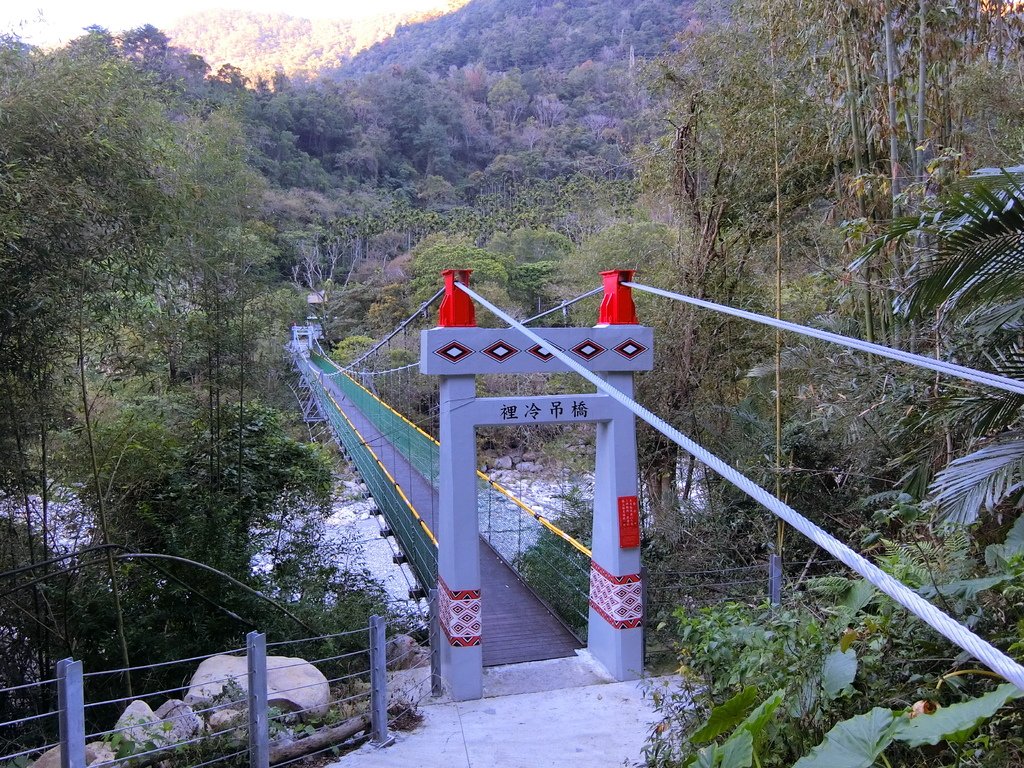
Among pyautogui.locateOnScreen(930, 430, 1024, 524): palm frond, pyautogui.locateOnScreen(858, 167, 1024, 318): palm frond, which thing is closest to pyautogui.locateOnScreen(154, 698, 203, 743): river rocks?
pyautogui.locateOnScreen(930, 430, 1024, 524): palm frond

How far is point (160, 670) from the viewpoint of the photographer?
3.90m

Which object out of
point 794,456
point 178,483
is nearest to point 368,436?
point 178,483

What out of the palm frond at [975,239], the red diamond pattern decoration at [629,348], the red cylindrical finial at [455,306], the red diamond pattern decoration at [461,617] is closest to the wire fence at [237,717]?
the red diamond pattern decoration at [461,617]

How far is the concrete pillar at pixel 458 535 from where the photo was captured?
9.87ft

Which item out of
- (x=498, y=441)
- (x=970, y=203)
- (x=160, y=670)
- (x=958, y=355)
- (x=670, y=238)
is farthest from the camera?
(x=498, y=441)

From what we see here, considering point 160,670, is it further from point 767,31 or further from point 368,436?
point 767,31

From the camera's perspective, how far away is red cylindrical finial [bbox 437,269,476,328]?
3.13 m

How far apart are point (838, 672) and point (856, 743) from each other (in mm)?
274

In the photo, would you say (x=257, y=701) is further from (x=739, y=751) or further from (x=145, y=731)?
(x=739, y=751)

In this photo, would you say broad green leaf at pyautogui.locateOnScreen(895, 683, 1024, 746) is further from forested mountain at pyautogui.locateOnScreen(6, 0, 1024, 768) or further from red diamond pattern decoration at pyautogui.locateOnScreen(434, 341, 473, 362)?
red diamond pattern decoration at pyautogui.locateOnScreen(434, 341, 473, 362)

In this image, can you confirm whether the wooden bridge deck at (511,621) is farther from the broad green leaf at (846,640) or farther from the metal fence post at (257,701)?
the broad green leaf at (846,640)

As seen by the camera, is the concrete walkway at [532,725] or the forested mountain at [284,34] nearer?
the concrete walkway at [532,725]

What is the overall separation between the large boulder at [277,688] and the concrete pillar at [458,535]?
53cm

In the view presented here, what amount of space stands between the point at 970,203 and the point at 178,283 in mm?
3537
